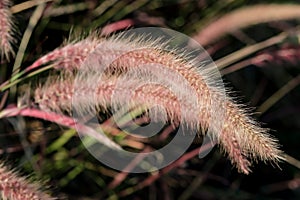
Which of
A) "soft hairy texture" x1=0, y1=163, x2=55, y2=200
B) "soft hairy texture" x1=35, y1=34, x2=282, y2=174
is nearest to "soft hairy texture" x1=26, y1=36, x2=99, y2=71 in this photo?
"soft hairy texture" x1=35, y1=34, x2=282, y2=174

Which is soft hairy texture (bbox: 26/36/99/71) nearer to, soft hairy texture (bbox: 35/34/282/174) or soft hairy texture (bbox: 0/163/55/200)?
soft hairy texture (bbox: 35/34/282/174)

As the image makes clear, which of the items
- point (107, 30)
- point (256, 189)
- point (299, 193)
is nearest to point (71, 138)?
point (107, 30)

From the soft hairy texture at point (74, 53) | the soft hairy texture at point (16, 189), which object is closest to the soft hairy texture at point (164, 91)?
the soft hairy texture at point (74, 53)

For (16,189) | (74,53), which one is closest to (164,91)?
(74,53)

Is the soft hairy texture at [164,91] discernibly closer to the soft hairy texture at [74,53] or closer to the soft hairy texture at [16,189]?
the soft hairy texture at [74,53]

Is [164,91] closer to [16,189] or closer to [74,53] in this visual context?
[74,53]

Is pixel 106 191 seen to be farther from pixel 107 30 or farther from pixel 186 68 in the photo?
pixel 186 68
